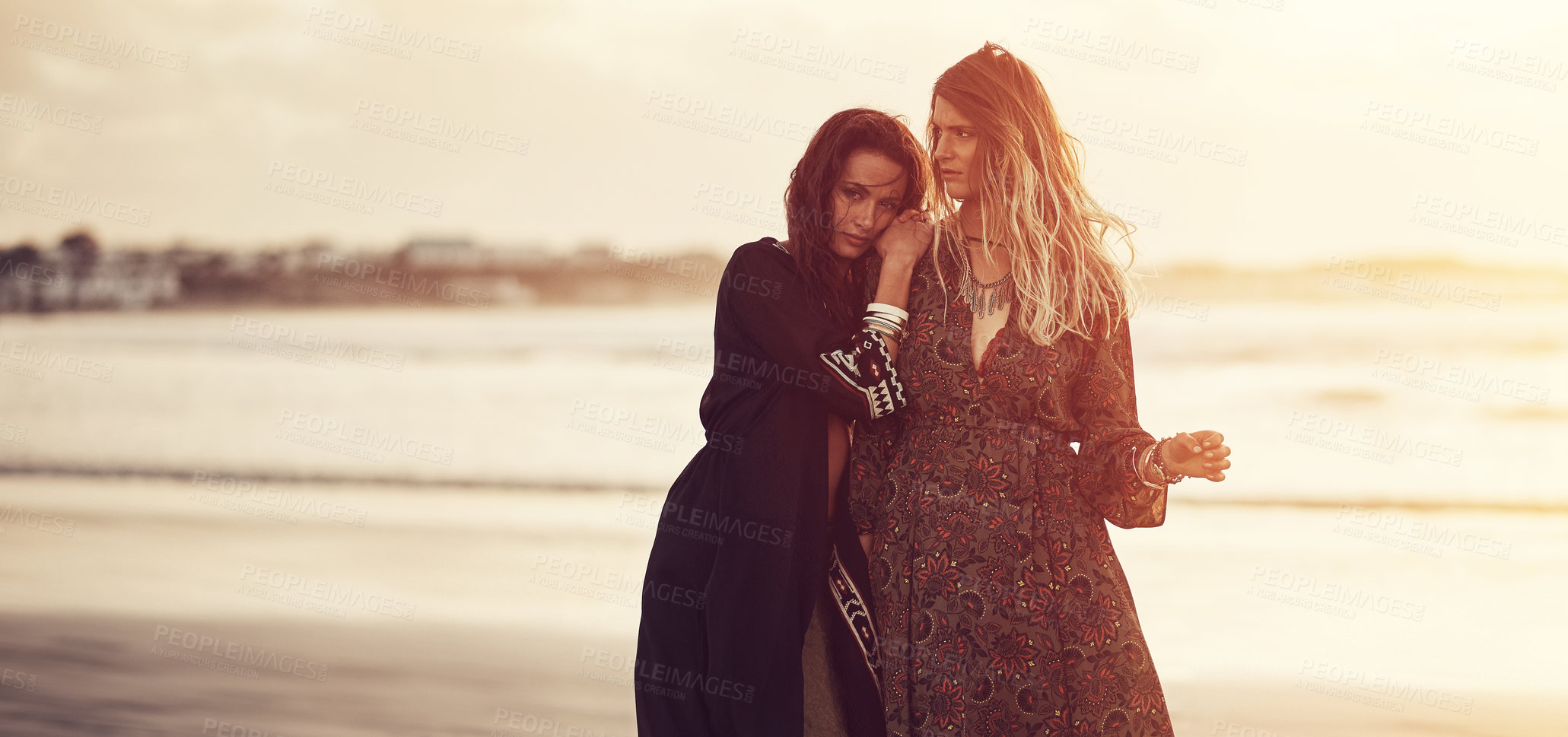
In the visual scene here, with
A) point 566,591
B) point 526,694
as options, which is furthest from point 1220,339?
point 526,694

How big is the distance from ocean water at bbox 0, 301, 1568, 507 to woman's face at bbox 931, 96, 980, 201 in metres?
6.31

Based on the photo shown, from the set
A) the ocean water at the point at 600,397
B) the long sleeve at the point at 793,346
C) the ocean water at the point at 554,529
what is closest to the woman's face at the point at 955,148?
the long sleeve at the point at 793,346

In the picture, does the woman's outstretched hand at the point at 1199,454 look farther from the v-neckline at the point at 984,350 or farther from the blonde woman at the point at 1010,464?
the v-neckline at the point at 984,350

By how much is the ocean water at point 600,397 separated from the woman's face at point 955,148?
6307 millimetres

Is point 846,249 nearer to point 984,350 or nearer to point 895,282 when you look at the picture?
point 895,282

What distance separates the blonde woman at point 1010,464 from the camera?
226 centimetres

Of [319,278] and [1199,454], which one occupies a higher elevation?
[319,278]

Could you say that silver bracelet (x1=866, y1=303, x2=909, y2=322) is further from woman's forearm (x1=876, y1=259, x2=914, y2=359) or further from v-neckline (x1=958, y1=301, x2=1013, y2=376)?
v-neckline (x1=958, y1=301, x2=1013, y2=376)

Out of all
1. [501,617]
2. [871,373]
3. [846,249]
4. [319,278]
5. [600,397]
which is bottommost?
[501,617]

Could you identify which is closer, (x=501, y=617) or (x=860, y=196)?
(x=860, y=196)

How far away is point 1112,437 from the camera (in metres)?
2.28

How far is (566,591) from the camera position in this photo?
5.88 m

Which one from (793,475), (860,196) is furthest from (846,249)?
(793,475)

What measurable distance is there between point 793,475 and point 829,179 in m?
0.53
